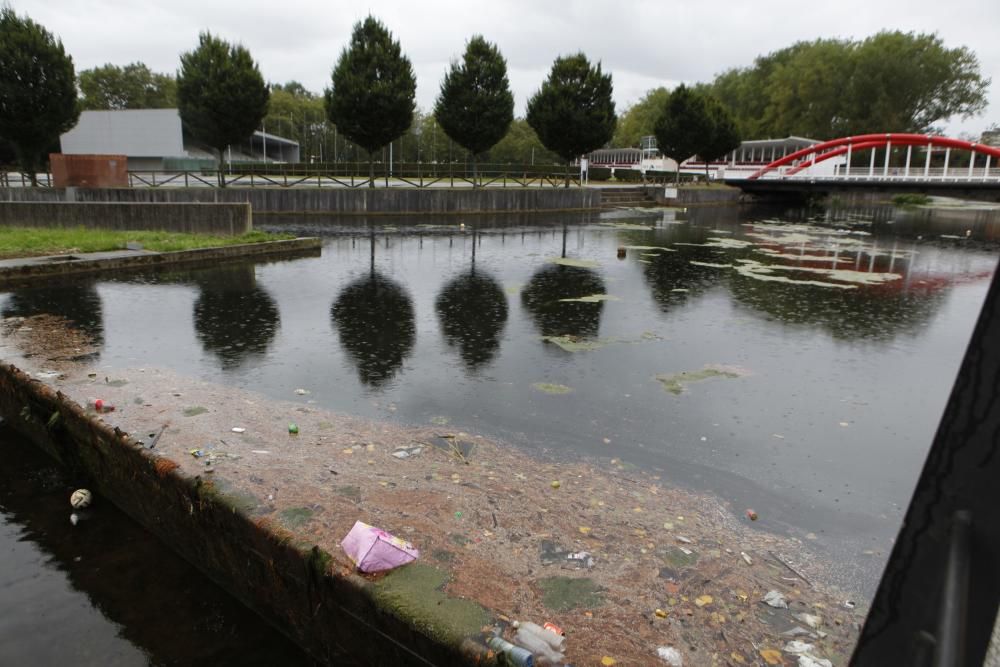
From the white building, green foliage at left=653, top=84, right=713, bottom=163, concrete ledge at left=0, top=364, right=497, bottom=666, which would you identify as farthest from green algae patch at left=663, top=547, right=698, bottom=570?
the white building

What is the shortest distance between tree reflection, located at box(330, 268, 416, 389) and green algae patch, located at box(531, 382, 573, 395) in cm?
156

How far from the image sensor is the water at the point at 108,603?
11.6 ft

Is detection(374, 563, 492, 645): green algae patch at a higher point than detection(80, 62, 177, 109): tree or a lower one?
lower

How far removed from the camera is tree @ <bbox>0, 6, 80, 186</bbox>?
23.0 meters

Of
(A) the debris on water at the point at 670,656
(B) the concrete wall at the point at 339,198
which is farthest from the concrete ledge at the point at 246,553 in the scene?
(B) the concrete wall at the point at 339,198

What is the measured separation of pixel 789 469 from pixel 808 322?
216 inches

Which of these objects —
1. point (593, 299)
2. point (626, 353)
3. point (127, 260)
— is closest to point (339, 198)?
point (127, 260)

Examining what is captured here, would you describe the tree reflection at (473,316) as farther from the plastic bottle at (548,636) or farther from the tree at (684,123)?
the tree at (684,123)

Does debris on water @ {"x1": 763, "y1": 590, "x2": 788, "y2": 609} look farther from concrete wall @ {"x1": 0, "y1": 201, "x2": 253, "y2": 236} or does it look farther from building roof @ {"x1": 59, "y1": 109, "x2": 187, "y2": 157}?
building roof @ {"x1": 59, "y1": 109, "x2": 187, "y2": 157}

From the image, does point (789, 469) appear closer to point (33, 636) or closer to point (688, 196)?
point (33, 636)


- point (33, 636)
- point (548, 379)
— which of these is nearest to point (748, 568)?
point (548, 379)

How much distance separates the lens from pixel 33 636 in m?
3.60

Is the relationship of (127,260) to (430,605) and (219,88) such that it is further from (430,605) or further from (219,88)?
(219,88)

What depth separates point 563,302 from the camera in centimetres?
1079
